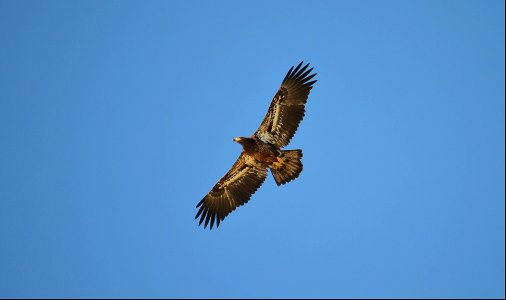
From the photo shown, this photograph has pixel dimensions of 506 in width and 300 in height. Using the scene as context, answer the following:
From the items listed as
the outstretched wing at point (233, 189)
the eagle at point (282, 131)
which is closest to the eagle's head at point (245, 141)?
the eagle at point (282, 131)

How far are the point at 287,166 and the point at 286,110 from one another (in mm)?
1453

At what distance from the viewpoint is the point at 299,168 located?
51.3 ft

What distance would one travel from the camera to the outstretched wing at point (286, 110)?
15.6 metres

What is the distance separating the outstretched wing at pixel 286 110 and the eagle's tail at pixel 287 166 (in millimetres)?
355

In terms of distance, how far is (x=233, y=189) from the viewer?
16859 millimetres

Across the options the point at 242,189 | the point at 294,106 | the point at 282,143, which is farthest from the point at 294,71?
the point at 242,189

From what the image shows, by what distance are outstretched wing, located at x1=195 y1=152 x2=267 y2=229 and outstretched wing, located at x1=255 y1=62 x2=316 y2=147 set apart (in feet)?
3.30

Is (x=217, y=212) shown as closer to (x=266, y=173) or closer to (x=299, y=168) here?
(x=266, y=173)

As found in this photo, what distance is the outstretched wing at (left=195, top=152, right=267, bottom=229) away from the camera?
16.5 meters

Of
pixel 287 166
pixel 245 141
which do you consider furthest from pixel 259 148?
pixel 287 166

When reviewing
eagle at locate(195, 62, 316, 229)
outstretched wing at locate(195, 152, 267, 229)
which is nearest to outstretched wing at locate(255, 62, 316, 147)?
eagle at locate(195, 62, 316, 229)

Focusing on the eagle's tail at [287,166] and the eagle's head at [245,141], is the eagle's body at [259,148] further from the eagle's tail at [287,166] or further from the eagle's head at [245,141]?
the eagle's tail at [287,166]

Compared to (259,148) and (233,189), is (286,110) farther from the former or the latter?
(233,189)

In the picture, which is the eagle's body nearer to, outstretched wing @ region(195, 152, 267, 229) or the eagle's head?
the eagle's head
